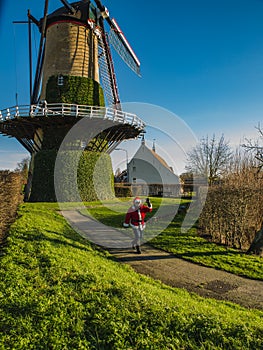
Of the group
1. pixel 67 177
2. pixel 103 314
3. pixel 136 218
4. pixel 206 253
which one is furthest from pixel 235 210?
pixel 67 177

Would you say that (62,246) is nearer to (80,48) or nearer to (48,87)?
(48,87)

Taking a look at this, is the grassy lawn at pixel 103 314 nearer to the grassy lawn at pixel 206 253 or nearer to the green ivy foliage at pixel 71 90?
the grassy lawn at pixel 206 253

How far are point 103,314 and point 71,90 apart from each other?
61.0 feet

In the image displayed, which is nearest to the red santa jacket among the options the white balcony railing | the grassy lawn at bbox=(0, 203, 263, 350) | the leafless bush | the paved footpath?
the paved footpath

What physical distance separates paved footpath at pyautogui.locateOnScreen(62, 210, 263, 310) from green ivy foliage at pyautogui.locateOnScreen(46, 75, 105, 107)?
536 inches

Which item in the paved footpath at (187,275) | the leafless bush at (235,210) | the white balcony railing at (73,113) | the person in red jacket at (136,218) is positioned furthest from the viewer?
the white balcony railing at (73,113)

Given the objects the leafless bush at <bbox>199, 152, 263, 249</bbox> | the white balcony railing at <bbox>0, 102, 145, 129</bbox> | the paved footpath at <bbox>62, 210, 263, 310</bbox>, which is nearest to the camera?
the paved footpath at <bbox>62, 210, 263, 310</bbox>

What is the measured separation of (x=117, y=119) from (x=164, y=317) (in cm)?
1577

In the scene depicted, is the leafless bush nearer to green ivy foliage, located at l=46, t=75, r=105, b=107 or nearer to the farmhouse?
green ivy foliage, located at l=46, t=75, r=105, b=107

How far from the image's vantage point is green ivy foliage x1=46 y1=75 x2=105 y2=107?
19.3 m

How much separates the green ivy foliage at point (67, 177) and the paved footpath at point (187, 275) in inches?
404

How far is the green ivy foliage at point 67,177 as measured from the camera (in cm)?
1862

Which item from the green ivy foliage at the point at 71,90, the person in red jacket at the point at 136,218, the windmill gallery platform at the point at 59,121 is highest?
the green ivy foliage at the point at 71,90

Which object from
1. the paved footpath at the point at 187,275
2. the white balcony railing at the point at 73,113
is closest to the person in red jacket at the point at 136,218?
the paved footpath at the point at 187,275
